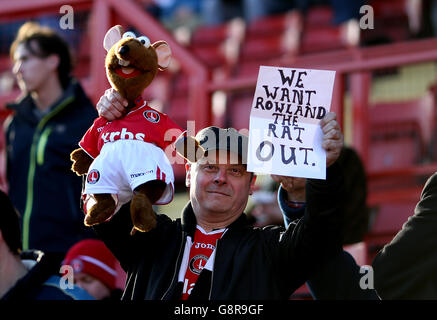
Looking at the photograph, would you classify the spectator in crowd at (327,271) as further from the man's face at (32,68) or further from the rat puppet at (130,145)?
the man's face at (32,68)

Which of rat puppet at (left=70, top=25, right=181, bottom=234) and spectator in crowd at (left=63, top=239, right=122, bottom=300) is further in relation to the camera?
spectator in crowd at (left=63, top=239, right=122, bottom=300)

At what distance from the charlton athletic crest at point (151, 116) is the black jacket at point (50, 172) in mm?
1293

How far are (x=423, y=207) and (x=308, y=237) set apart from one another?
390 mm

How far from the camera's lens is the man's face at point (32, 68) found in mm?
3957

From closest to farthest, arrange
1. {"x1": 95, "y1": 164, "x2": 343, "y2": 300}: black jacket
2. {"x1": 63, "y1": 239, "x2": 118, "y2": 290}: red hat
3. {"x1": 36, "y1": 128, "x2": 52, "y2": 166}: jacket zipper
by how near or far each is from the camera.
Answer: {"x1": 95, "y1": 164, "x2": 343, "y2": 300}: black jacket < {"x1": 63, "y1": 239, "x2": 118, "y2": 290}: red hat < {"x1": 36, "y1": 128, "x2": 52, "y2": 166}: jacket zipper

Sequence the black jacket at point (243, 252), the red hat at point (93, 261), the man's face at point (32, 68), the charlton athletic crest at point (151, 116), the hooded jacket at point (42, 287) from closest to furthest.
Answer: the black jacket at point (243, 252) → the charlton athletic crest at point (151, 116) → the hooded jacket at point (42, 287) → the red hat at point (93, 261) → the man's face at point (32, 68)

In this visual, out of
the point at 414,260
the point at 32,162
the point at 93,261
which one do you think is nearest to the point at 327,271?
the point at 414,260

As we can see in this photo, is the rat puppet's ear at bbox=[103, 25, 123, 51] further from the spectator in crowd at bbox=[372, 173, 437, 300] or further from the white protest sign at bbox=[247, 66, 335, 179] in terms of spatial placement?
the spectator in crowd at bbox=[372, 173, 437, 300]

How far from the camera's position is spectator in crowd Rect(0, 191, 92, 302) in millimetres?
2896

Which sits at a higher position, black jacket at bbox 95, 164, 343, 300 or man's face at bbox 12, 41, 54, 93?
man's face at bbox 12, 41, 54, 93

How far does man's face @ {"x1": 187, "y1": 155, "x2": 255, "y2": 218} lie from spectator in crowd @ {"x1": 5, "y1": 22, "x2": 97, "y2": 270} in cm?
126

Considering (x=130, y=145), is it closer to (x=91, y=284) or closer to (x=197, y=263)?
(x=197, y=263)

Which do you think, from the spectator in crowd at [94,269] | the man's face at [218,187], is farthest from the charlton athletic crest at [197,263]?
the spectator in crowd at [94,269]

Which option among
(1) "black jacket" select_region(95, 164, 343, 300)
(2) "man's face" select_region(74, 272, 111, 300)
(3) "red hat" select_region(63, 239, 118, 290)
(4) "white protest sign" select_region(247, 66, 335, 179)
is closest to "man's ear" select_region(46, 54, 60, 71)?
(3) "red hat" select_region(63, 239, 118, 290)
